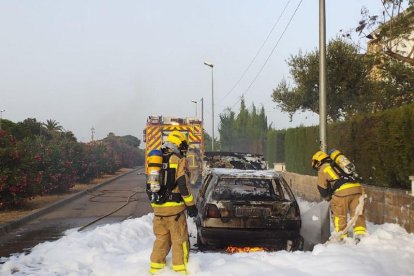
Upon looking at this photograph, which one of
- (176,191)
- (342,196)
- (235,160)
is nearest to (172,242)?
(176,191)

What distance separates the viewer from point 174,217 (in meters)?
5.95

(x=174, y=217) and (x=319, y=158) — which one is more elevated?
(x=319, y=158)

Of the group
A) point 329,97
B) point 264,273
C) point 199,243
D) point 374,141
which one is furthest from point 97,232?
point 329,97

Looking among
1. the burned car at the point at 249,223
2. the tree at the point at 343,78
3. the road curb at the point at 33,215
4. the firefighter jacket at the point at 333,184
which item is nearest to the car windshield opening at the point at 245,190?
the burned car at the point at 249,223

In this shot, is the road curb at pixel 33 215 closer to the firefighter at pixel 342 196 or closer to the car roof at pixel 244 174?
the car roof at pixel 244 174

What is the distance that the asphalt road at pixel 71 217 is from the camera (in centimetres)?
975

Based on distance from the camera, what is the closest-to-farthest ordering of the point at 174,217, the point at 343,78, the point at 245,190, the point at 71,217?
1. the point at 174,217
2. the point at 245,190
3. the point at 71,217
4. the point at 343,78

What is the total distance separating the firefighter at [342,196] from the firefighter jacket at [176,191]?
9.91 feet

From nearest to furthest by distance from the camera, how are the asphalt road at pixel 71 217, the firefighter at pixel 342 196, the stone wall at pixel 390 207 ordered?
the firefighter at pixel 342 196, the stone wall at pixel 390 207, the asphalt road at pixel 71 217

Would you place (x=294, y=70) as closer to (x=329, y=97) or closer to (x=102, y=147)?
(x=329, y=97)

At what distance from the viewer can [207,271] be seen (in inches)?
240

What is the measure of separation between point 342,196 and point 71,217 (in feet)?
26.8

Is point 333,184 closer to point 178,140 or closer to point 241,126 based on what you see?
point 178,140

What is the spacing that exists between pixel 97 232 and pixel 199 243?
8.22 ft
